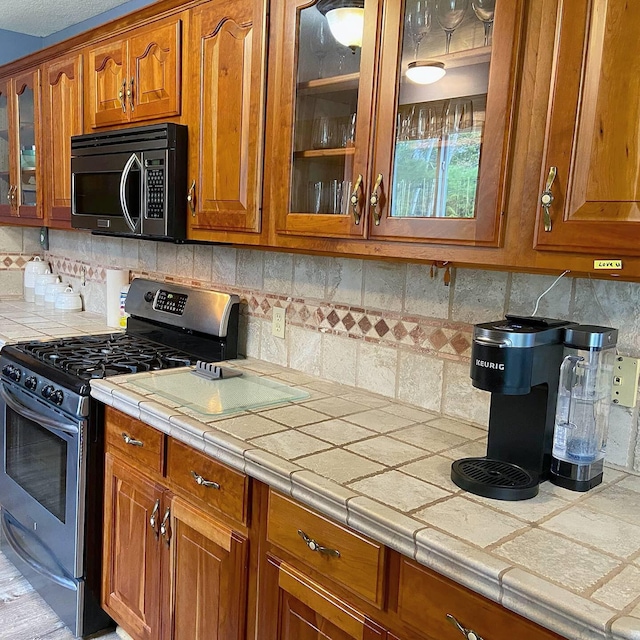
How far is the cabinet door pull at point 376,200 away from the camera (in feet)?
4.82

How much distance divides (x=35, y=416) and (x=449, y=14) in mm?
1793

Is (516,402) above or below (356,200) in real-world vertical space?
below

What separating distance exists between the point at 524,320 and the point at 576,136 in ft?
1.25

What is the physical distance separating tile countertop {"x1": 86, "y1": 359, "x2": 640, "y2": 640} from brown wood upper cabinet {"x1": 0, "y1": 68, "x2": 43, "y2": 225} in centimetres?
165

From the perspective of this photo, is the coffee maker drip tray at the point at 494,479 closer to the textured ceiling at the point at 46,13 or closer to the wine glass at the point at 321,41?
the wine glass at the point at 321,41

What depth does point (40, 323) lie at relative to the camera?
2.92 metres

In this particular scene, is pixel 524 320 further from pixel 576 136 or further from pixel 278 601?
pixel 278 601

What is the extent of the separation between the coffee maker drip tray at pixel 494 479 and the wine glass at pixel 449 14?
3.05ft

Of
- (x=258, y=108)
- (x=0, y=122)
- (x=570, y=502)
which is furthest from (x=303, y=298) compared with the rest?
(x=0, y=122)

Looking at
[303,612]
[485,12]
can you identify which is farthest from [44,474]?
[485,12]

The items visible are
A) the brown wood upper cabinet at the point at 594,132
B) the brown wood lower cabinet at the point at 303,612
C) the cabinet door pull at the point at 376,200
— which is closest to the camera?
the brown wood upper cabinet at the point at 594,132

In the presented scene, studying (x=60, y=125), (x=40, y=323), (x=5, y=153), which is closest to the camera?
(x=60, y=125)

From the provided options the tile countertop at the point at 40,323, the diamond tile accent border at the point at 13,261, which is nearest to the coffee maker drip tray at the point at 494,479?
the tile countertop at the point at 40,323

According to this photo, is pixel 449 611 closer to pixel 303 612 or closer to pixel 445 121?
pixel 303 612
